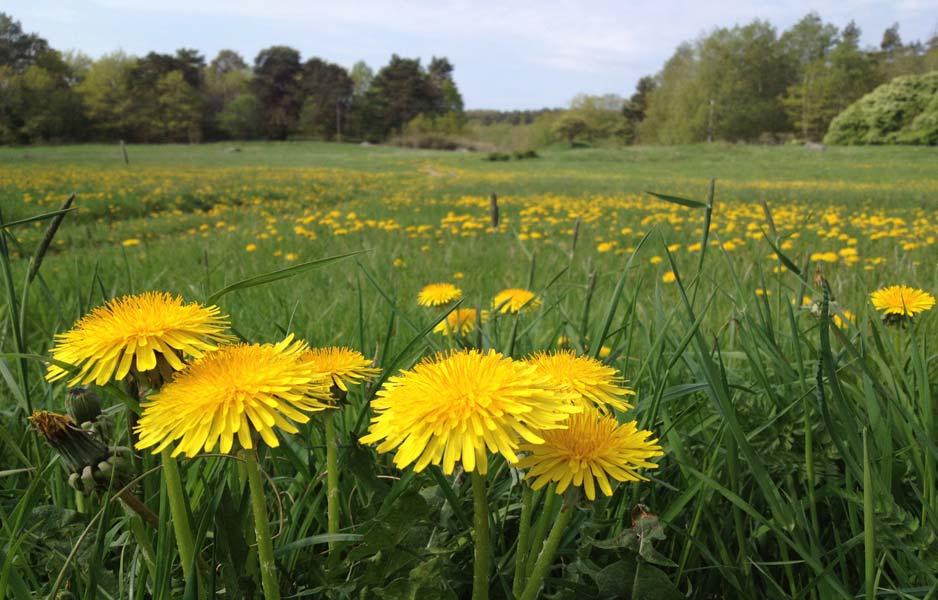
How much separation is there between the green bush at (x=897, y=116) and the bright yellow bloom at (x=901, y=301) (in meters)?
35.6

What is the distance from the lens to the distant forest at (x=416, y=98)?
41.4 metres

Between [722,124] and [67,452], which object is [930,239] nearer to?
[67,452]

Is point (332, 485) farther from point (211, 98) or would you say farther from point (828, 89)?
point (211, 98)

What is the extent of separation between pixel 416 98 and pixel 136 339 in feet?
204

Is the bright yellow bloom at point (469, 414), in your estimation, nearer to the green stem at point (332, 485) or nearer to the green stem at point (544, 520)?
the green stem at point (544, 520)

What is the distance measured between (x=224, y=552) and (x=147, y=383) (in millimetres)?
200

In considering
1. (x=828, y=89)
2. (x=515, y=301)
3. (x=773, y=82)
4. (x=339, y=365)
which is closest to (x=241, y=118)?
(x=773, y=82)

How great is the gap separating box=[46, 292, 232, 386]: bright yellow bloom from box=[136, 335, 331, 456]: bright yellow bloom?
34mm

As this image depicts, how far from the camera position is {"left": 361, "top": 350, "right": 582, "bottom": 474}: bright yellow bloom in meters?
0.44

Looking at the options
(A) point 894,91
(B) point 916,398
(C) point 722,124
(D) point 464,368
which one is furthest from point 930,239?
(C) point 722,124

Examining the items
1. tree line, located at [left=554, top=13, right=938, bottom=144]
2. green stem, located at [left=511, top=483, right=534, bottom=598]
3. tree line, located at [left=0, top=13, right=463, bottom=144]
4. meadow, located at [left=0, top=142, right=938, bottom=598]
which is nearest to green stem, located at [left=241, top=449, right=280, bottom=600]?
meadow, located at [left=0, top=142, right=938, bottom=598]

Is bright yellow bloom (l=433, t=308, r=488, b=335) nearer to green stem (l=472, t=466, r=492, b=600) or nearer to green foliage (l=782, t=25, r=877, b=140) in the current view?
green stem (l=472, t=466, r=492, b=600)

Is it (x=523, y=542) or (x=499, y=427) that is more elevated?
(x=499, y=427)

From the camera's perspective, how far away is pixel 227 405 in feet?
1.55
